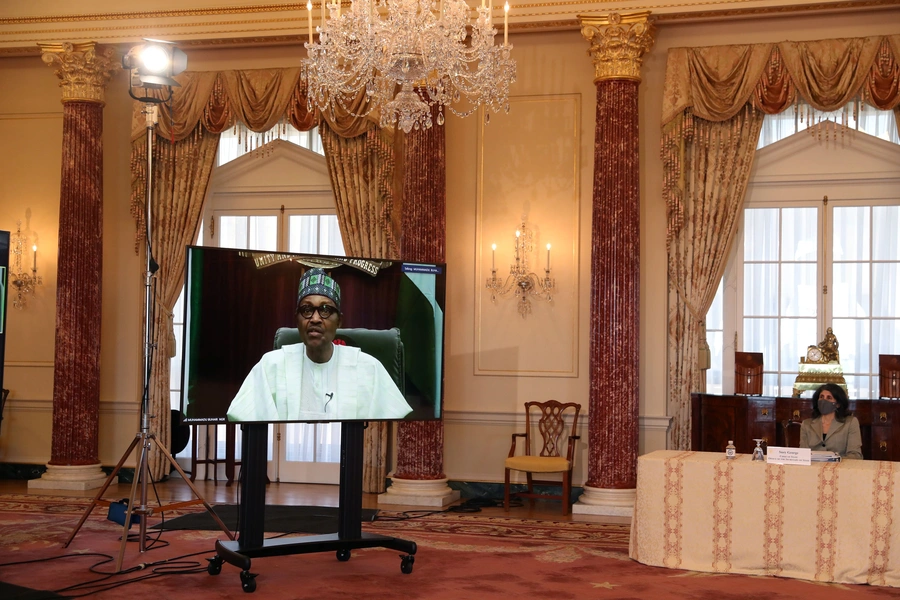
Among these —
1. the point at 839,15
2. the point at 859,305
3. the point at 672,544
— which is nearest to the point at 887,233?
the point at 859,305

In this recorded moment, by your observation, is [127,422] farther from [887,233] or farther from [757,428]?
[887,233]

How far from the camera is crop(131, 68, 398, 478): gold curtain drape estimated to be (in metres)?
9.88

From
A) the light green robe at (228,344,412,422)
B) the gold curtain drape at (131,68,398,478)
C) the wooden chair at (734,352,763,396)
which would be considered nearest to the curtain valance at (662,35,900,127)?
the wooden chair at (734,352,763,396)

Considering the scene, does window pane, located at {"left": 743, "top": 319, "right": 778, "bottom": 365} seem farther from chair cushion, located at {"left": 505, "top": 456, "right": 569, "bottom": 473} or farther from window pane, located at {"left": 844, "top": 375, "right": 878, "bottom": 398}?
chair cushion, located at {"left": 505, "top": 456, "right": 569, "bottom": 473}

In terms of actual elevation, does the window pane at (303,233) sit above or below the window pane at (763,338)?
above

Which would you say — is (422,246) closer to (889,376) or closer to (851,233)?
(851,233)

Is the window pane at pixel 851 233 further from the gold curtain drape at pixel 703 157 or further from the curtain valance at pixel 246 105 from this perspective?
the curtain valance at pixel 246 105

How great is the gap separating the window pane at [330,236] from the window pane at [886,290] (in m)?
5.08

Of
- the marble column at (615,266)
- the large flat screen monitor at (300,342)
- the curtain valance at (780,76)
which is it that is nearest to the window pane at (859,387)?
the marble column at (615,266)

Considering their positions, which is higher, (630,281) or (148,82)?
(148,82)

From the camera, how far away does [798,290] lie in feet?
29.9

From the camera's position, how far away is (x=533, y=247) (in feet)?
30.9

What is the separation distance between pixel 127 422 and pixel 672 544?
6.22 metres

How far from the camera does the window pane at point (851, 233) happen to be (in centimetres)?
899
